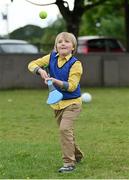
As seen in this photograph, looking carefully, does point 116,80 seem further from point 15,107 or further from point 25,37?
point 25,37

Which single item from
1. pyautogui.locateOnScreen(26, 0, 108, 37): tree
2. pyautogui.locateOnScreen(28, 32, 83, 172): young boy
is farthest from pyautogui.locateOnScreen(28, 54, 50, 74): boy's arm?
pyautogui.locateOnScreen(26, 0, 108, 37): tree

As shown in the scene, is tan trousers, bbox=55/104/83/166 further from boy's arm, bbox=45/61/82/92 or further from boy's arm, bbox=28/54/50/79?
boy's arm, bbox=28/54/50/79

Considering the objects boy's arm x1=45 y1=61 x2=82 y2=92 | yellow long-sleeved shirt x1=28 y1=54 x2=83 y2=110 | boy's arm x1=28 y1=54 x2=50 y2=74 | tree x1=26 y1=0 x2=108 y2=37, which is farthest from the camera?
tree x1=26 y1=0 x2=108 y2=37

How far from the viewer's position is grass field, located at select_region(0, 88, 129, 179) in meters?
6.53

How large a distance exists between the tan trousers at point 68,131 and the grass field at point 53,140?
0.61 ft

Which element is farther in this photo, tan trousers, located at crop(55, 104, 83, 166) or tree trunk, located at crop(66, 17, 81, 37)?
tree trunk, located at crop(66, 17, 81, 37)

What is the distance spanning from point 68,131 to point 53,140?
2342 millimetres

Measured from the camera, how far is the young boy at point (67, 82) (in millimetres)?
6496

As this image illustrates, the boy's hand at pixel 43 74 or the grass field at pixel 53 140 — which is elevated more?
the boy's hand at pixel 43 74

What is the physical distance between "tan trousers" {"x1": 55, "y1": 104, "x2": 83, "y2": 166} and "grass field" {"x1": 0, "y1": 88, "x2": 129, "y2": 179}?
0.18m

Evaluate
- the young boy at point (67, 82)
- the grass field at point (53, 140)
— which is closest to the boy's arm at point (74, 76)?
the young boy at point (67, 82)

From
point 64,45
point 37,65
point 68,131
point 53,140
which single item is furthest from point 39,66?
point 53,140

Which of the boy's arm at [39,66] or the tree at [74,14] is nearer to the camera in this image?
the boy's arm at [39,66]

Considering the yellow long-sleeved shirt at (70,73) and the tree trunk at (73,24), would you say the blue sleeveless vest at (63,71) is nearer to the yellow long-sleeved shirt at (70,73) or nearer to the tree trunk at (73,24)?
the yellow long-sleeved shirt at (70,73)
